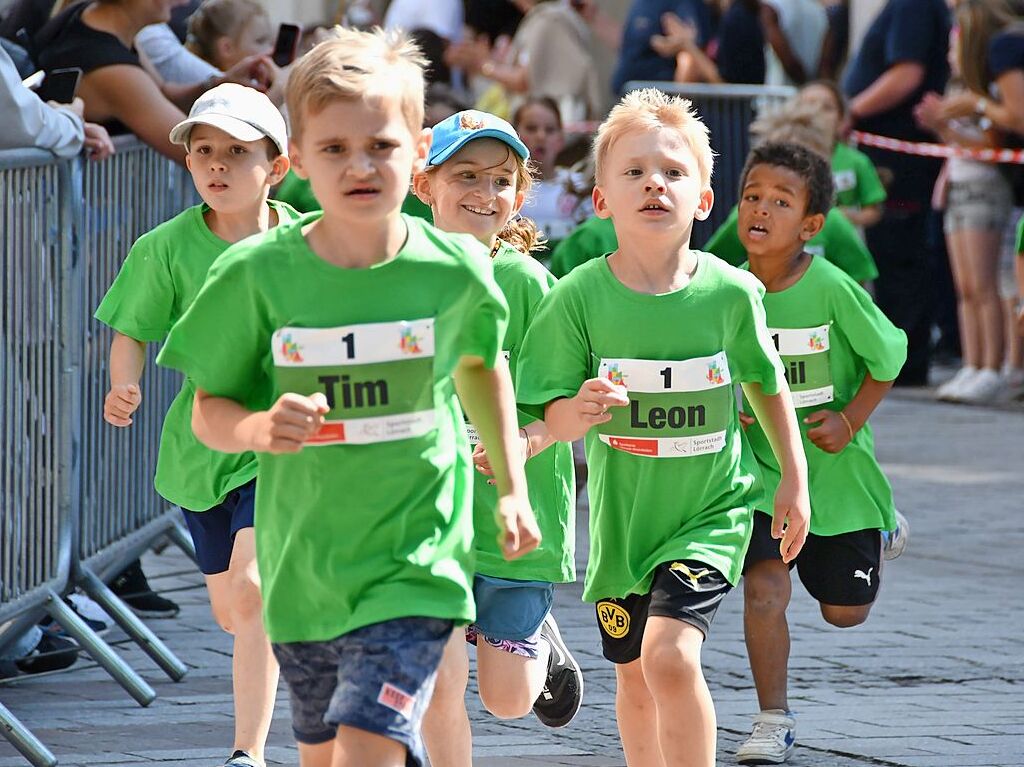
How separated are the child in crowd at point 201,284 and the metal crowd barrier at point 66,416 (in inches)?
17.5

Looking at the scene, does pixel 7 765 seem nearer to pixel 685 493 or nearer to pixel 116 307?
pixel 116 307

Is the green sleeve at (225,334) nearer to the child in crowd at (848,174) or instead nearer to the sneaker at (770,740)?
the sneaker at (770,740)

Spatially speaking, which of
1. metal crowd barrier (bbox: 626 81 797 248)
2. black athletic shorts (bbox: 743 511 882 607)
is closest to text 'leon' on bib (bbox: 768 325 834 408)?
black athletic shorts (bbox: 743 511 882 607)

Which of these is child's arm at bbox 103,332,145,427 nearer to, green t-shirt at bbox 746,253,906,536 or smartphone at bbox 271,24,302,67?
green t-shirt at bbox 746,253,906,536

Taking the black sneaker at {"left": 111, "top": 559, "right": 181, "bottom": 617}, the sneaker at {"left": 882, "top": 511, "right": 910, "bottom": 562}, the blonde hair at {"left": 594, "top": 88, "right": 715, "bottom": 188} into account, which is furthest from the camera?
the black sneaker at {"left": 111, "top": 559, "right": 181, "bottom": 617}

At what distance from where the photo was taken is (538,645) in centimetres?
525

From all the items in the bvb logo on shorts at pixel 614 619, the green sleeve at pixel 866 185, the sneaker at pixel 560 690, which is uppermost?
the bvb logo on shorts at pixel 614 619

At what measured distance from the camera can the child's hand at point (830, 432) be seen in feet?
19.5

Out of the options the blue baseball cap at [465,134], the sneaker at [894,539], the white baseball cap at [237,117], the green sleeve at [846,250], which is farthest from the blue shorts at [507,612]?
the green sleeve at [846,250]

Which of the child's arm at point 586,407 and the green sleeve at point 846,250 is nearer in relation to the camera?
the child's arm at point 586,407

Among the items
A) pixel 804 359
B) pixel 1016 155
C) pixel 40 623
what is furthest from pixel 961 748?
pixel 1016 155

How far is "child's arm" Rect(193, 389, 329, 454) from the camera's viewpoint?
144 inches

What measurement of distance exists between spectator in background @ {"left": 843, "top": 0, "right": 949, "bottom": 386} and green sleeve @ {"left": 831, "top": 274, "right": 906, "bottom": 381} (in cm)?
745

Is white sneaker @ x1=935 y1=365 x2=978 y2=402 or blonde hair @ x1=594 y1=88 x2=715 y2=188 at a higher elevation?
blonde hair @ x1=594 y1=88 x2=715 y2=188
